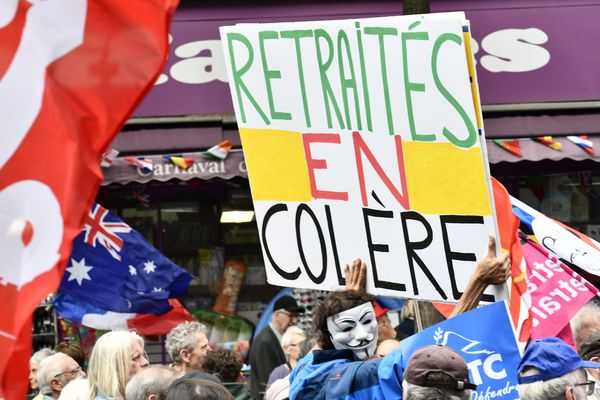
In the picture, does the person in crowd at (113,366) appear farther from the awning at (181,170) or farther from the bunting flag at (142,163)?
the bunting flag at (142,163)

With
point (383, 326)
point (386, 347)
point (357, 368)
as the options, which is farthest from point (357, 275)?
point (383, 326)

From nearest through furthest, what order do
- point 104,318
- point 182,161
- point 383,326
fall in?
point 383,326, point 104,318, point 182,161

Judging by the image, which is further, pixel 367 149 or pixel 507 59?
pixel 507 59

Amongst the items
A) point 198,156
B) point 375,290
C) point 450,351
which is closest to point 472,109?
point 375,290

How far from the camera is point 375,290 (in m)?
5.19

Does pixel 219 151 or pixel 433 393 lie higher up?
pixel 219 151

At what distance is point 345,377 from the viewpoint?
4500 millimetres

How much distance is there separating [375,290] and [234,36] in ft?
4.25

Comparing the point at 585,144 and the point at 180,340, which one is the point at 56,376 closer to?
the point at 180,340

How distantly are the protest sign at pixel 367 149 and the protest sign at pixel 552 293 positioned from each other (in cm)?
182

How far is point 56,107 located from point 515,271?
2.83 m

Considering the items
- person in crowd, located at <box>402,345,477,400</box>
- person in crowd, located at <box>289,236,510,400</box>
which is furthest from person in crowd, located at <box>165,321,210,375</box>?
person in crowd, located at <box>402,345,477,400</box>

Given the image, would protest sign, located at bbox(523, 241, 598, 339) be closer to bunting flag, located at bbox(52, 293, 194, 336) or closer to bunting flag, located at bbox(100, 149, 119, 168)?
bunting flag, located at bbox(52, 293, 194, 336)

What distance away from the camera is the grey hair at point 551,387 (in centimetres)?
466
